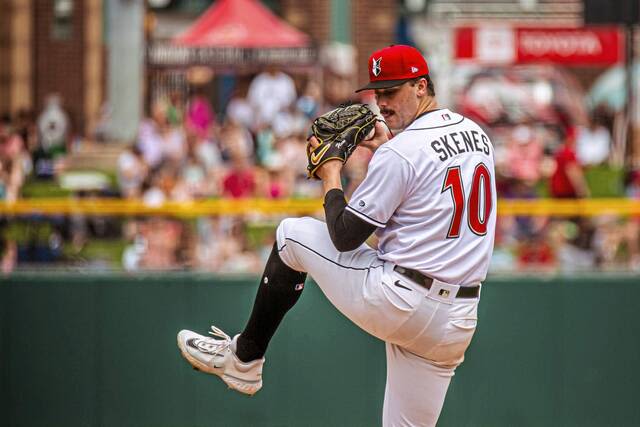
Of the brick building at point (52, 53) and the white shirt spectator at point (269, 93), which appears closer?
the white shirt spectator at point (269, 93)

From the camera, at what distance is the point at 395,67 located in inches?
222

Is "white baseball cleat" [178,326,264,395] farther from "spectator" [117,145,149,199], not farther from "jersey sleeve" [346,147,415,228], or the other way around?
"spectator" [117,145,149,199]

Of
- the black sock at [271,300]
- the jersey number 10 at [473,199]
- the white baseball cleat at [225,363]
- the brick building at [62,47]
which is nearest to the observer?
the jersey number 10 at [473,199]

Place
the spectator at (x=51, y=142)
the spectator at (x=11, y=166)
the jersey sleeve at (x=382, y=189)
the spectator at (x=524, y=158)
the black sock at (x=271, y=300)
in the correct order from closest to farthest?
the jersey sleeve at (x=382, y=189) → the black sock at (x=271, y=300) → the spectator at (x=11, y=166) → the spectator at (x=524, y=158) → the spectator at (x=51, y=142)

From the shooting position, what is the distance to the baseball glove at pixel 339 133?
5.67m

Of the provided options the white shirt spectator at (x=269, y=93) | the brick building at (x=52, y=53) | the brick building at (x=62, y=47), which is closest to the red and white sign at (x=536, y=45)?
the white shirt spectator at (x=269, y=93)

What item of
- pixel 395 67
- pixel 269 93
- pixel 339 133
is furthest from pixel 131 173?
pixel 395 67

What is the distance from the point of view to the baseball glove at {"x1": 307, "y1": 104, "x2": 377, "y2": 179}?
567 centimetres

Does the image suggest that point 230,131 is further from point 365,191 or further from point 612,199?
point 365,191

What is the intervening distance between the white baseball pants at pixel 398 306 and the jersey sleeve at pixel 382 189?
0.27 metres

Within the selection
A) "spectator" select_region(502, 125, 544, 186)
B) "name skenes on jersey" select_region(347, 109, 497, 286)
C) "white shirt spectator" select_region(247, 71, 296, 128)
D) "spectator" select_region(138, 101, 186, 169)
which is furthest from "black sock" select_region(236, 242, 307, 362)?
"white shirt spectator" select_region(247, 71, 296, 128)

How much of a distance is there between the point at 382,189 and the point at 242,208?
6187 mm

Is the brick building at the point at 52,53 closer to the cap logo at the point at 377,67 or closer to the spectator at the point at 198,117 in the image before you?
the spectator at the point at 198,117

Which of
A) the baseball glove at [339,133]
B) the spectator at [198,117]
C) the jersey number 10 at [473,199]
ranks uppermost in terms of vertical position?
the spectator at [198,117]
